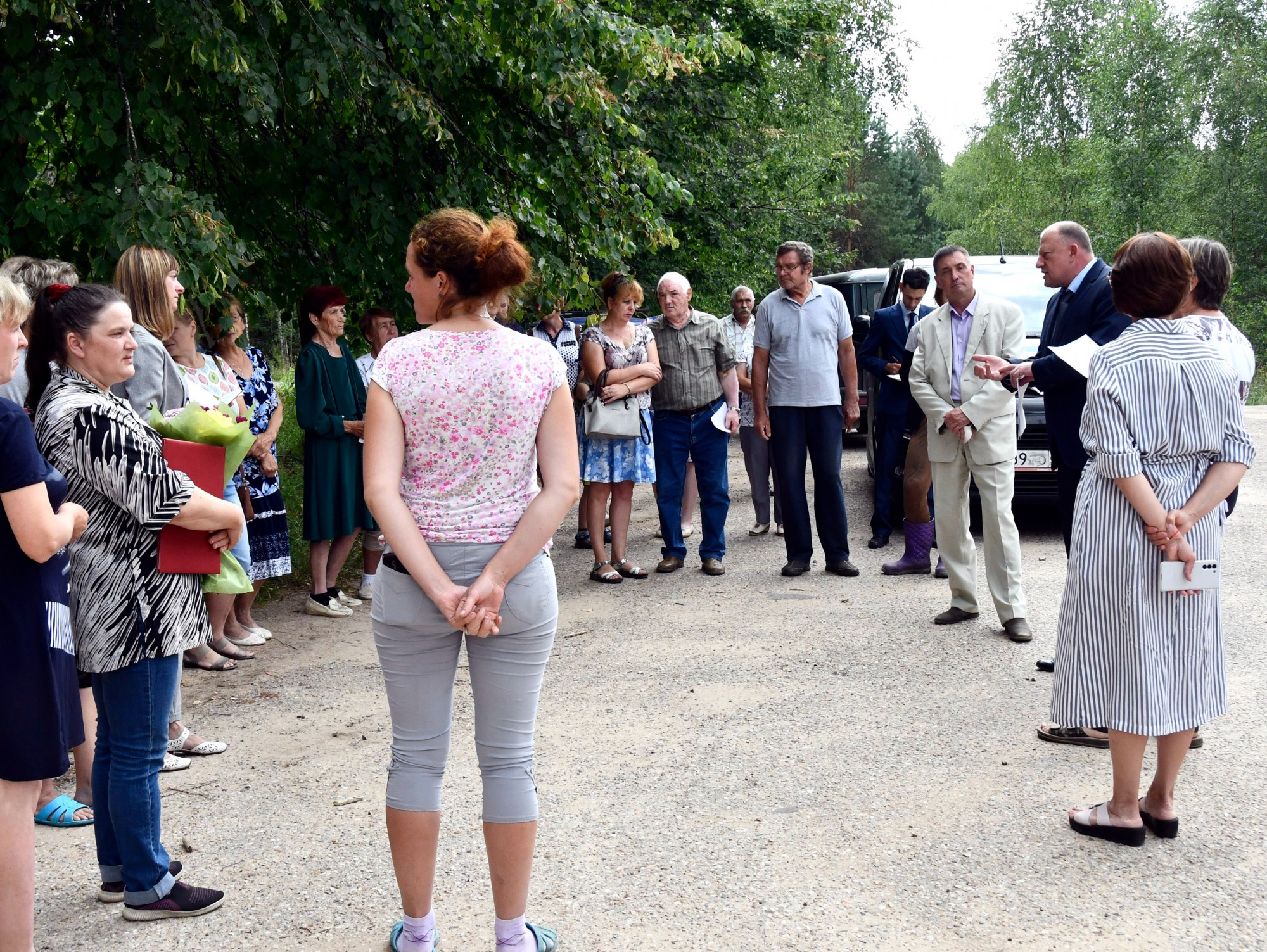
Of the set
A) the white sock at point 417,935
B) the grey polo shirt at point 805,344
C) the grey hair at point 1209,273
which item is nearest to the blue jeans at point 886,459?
the grey polo shirt at point 805,344

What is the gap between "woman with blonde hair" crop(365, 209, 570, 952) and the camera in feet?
9.55

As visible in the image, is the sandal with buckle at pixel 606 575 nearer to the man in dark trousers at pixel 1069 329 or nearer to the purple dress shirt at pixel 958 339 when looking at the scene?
the purple dress shirt at pixel 958 339

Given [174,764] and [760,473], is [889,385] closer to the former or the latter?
[760,473]

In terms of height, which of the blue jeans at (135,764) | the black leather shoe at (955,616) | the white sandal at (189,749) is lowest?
the white sandal at (189,749)

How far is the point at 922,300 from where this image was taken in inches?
381

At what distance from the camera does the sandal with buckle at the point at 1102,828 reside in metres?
3.83

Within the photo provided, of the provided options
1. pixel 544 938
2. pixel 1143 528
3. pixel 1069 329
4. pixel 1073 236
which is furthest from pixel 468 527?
pixel 1073 236

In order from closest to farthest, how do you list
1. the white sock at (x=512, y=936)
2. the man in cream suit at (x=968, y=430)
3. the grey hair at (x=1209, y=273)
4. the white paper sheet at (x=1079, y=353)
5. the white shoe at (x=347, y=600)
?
the white sock at (x=512, y=936) → the grey hair at (x=1209, y=273) → the white paper sheet at (x=1079, y=353) → the man in cream suit at (x=968, y=430) → the white shoe at (x=347, y=600)

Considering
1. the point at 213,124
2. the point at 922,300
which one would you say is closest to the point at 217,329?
the point at 213,124

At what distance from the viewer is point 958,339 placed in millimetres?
7020

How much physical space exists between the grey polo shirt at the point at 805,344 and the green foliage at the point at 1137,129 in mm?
32643

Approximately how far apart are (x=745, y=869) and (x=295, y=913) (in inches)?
53.9

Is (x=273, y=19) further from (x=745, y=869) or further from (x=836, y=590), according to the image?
(x=745, y=869)

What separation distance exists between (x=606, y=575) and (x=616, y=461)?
2.72 feet
